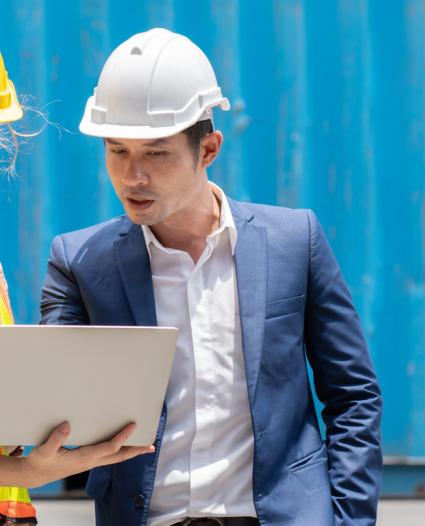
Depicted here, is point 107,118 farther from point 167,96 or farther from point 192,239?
point 192,239

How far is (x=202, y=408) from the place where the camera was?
2.69 meters

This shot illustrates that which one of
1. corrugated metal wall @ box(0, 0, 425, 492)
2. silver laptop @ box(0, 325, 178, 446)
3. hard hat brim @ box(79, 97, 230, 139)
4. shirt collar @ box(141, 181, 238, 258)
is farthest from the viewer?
corrugated metal wall @ box(0, 0, 425, 492)

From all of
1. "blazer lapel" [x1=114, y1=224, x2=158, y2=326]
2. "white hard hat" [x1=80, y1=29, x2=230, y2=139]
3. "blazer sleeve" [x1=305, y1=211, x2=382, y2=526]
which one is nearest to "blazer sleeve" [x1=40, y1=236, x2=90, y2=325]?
"blazer lapel" [x1=114, y1=224, x2=158, y2=326]

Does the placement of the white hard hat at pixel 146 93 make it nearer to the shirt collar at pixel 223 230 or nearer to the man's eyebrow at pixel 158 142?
the man's eyebrow at pixel 158 142

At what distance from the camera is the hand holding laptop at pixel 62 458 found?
2404 mm

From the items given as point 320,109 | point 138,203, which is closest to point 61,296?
point 138,203

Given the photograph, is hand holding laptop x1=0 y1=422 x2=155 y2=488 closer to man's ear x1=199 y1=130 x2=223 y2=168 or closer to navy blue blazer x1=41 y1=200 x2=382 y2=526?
navy blue blazer x1=41 y1=200 x2=382 y2=526

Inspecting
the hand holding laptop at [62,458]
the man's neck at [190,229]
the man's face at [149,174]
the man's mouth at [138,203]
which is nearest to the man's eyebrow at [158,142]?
the man's face at [149,174]

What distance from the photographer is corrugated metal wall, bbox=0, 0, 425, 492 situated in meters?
4.64

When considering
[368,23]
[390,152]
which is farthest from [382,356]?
[368,23]

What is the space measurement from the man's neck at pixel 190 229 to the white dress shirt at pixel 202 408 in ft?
0.15

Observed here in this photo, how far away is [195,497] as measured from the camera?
2668 mm

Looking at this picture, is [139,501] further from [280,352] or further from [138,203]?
[138,203]

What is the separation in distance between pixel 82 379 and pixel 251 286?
555mm
